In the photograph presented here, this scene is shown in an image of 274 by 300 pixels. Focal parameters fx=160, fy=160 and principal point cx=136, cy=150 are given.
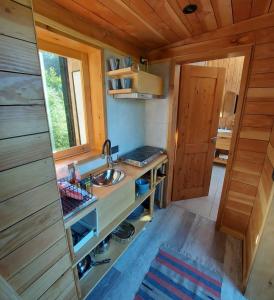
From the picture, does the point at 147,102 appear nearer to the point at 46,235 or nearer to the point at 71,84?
the point at 71,84

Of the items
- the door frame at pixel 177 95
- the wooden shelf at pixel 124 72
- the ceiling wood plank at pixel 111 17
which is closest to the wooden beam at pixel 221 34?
the door frame at pixel 177 95

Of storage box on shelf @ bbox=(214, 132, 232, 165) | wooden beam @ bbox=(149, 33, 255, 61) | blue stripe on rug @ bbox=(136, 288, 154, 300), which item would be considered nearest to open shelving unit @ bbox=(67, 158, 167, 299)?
blue stripe on rug @ bbox=(136, 288, 154, 300)

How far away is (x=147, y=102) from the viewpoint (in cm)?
221

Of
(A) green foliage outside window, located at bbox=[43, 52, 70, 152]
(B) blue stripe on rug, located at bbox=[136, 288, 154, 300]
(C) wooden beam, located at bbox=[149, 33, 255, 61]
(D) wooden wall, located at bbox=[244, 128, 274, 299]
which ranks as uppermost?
(C) wooden beam, located at bbox=[149, 33, 255, 61]

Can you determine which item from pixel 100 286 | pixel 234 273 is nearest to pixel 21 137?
pixel 100 286

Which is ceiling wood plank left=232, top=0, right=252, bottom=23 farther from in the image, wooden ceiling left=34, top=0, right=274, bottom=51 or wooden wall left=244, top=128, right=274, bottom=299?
wooden wall left=244, top=128, right=274, bottom=299

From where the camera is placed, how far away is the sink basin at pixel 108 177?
1422 mm

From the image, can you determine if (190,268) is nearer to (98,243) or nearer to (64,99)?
(98,243)

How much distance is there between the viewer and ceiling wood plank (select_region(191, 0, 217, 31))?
114cm

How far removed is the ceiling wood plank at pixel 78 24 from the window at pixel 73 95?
105mm

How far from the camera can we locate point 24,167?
0.65m

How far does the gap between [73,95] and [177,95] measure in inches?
49.3

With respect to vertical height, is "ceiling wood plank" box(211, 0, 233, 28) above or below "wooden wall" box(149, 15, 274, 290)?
above

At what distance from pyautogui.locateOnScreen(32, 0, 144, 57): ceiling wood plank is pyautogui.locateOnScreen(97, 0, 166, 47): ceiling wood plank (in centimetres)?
18
